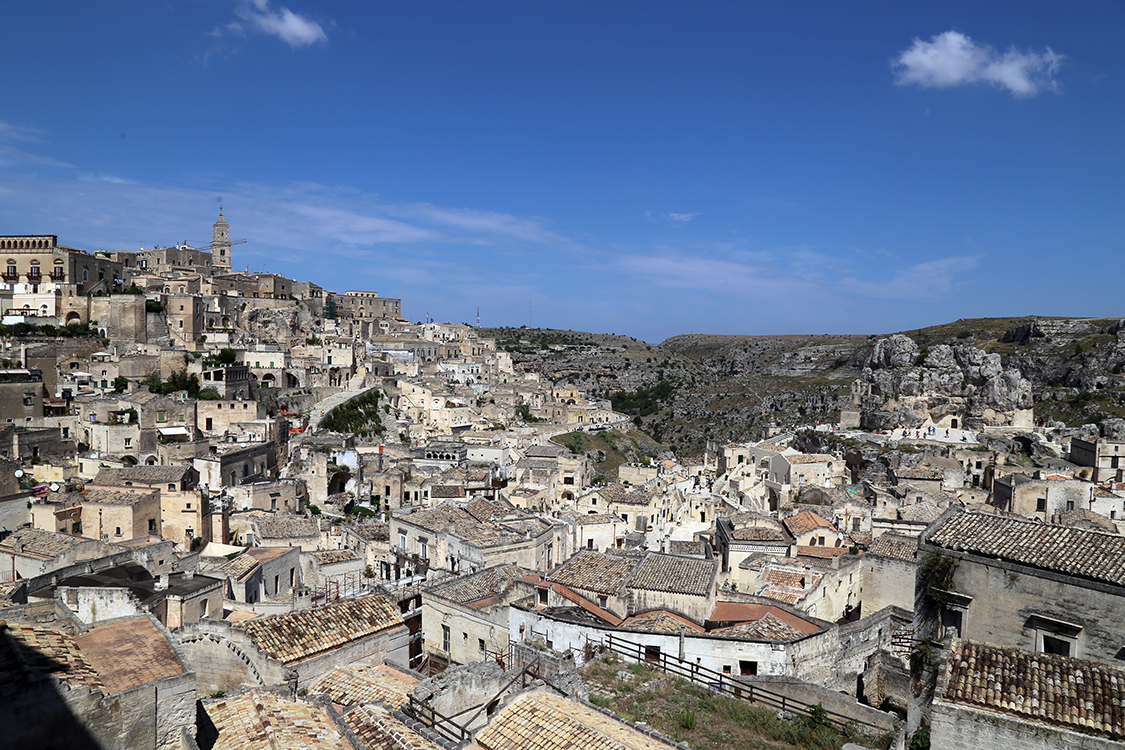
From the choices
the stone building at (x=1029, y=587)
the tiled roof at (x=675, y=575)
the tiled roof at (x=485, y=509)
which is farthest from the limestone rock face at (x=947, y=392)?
the stone building at (x=1029, y=587)

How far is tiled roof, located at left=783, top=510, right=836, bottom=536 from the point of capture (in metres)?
28.3

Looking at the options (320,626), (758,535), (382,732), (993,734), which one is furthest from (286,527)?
(993,734)

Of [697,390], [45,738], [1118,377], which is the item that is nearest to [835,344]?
[697,390]

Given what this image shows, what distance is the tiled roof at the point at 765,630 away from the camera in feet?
50.4

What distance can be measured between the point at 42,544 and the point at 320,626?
12664mm

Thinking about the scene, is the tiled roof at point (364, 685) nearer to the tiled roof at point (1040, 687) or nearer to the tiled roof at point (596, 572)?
the tiled roof at point (596, 572)

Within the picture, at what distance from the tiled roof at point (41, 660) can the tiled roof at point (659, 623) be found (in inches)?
414

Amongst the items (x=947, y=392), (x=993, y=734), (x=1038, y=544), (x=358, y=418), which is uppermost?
(x=947, y=392)

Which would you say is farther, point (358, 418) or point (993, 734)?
point (358, 418)

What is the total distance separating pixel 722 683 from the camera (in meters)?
13.4

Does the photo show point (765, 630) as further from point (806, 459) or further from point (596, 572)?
point (806, 459)

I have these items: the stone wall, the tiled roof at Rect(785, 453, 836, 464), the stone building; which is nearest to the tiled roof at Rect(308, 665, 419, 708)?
the stone wall

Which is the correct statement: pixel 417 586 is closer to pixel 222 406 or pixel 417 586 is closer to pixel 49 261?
pixel 222 406

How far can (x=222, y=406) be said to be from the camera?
141ft
